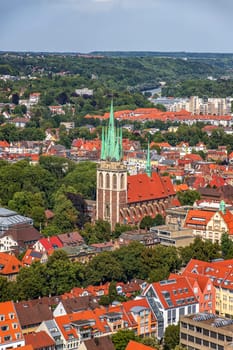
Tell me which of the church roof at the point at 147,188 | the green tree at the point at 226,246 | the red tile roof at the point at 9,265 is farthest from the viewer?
the church roof at the point at 147,188

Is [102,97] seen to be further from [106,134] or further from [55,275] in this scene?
[55,275]

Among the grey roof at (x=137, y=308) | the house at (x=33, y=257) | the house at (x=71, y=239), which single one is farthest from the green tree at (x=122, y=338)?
the house at (x=71, y=239)

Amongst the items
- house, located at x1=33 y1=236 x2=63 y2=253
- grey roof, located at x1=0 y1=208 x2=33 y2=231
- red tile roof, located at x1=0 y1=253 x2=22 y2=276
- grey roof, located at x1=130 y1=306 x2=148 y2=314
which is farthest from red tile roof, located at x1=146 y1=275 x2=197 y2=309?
grey roof, located at x1=0 y1=208 x2=33 y2=231

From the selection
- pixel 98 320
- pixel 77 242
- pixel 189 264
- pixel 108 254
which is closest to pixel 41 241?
pixel 77 242

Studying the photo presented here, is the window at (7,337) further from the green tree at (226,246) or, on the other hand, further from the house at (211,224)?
the house at (211,224)

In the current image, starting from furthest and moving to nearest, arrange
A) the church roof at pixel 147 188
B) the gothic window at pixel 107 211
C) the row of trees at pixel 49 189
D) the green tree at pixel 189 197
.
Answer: the green tree at pixel 189 197 < the church roof at pixel 147 188 < the gothic window at pixel 107 211 < the row of trees at pixel 49 189

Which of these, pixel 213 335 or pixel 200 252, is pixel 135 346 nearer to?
pixel 213 335
